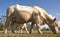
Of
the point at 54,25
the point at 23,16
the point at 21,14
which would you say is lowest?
the point at 54,25

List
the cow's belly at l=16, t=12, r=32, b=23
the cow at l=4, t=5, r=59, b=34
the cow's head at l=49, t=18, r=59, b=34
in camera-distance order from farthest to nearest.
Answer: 1. the cow's head at l=49, t=18, r=59, b=34
2. the cow's belly at l=16, t=12, r=32, b=23
3. the cow at l=4, t=5, r=59, b=34

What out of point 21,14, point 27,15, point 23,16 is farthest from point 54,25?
point 21,14

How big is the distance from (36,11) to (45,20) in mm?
1353

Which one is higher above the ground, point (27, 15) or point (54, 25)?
point (27, 15)

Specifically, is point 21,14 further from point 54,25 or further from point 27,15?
point 54,25

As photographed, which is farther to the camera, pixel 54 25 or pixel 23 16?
pixel 54 25

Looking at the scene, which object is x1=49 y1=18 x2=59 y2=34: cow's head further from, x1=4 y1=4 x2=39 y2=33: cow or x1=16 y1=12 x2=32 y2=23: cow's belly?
x1=16 y1=12 x2=32 y2=23: cow's belly

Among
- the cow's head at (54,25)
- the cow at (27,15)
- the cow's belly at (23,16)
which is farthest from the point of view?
the cow's head at (54,25)

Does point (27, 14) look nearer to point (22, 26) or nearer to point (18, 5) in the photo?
point (18, 5)

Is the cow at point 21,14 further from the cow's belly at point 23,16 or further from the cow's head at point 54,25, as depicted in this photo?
the cow's head at point 54,25

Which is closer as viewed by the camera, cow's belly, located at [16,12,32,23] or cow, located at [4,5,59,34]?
cow, located at [4,5,59,34]

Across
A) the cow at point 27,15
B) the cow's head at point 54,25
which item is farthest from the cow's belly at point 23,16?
the cow's head at point 54,25

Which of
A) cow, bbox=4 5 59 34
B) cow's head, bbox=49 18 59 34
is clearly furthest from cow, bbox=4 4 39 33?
cow's head, bbox=49 18 59 34

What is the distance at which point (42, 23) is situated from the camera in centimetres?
2047
